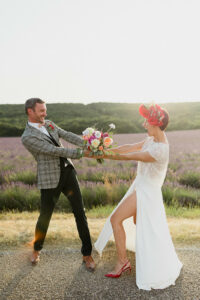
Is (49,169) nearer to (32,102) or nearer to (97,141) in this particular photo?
(97,141)

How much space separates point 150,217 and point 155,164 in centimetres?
59

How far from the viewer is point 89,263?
3.82 metres

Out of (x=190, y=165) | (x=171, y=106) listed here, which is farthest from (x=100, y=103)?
(x=190, y=165)

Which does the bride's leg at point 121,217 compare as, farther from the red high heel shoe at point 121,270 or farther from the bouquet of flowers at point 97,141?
the bouquet of flowers at point 97,141

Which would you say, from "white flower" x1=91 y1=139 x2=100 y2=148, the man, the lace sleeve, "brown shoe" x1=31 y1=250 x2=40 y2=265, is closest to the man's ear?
the man

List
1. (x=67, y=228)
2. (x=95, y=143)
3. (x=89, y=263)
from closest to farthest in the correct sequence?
(x=95, y=143)
(x=89, y=263)
(x=67, y=228)

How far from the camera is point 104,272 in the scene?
3.71 m

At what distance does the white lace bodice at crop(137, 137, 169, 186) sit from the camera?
11.2 ft

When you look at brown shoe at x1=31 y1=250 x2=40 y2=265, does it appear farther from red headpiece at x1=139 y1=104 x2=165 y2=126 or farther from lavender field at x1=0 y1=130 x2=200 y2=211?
lavender field at x1=0 y1=130 x2=200 y2=211

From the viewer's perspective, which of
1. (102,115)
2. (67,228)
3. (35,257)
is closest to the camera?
(35,257)

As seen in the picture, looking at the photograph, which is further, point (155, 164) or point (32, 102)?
point (32, 102)

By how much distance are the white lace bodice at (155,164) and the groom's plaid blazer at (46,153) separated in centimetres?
78

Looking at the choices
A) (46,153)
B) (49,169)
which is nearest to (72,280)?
(49,169)

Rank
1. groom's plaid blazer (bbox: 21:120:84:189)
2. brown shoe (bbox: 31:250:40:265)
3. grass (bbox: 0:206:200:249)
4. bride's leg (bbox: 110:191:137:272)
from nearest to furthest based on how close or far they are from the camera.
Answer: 1. bride's leg (bbox: 110:191:137:272)
2. groom's plaid blazer (bbox: 21:120:84:189)
3. brown shoe (bbox: 31:250:40:265)
4. grass (bbox: 0:206:200:249)
